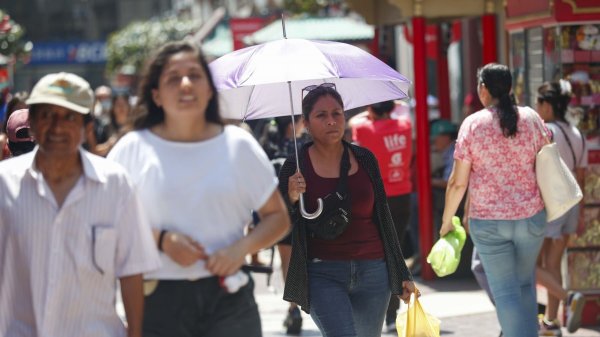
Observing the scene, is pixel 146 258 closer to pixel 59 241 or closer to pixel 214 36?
Result: pixel 59 241

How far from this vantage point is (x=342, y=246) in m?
5.95

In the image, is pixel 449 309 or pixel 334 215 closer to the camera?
pixel 334 215

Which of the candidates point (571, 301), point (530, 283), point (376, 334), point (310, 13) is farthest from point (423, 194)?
point (310, 13)

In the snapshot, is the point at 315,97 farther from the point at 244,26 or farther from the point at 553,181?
the point at 244,26

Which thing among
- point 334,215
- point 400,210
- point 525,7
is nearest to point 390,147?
point 400,210

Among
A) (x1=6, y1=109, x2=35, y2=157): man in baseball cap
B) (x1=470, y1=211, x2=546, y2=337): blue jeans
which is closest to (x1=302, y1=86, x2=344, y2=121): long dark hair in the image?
(x1=470, y1=211, x2=546, y2=337): blue jeans

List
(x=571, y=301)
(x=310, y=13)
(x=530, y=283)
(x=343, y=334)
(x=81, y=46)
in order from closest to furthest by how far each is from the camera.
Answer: (x=343, y=334) < (x=530, y=283) < (x=571, y=301) < (x=310, y=13) < (x=81, y=46)

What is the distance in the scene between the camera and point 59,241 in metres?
4.07

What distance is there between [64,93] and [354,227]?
2137mm

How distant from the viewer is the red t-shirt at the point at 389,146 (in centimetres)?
977

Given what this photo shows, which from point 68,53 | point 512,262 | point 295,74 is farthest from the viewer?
point 68,53

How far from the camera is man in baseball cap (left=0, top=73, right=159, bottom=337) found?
4.09m

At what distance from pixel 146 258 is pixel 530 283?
137 inches

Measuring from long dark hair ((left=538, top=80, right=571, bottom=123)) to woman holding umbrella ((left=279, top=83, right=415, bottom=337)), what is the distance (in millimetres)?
2715
